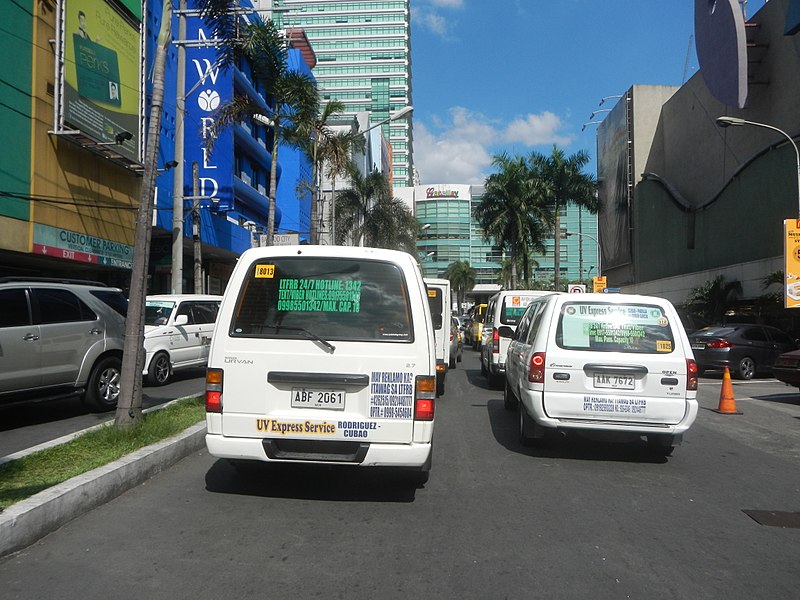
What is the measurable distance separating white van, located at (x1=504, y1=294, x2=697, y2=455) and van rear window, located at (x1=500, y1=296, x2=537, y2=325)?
716cm

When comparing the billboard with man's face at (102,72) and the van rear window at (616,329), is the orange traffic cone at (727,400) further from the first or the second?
the billboard with man's face at (102,72)

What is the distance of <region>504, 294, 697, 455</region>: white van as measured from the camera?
6.73 m

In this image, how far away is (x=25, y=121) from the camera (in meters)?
16.6

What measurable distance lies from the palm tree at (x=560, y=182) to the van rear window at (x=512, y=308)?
85.7ft

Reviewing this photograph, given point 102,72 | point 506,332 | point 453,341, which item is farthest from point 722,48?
point 506,332

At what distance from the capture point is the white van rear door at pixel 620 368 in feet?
22.1

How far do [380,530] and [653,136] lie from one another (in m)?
45.1

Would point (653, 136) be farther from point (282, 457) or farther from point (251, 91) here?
point (282, 457)

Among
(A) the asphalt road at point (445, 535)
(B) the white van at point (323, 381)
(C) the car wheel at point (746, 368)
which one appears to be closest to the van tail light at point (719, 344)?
(C) the car wheel at point (746, 368)

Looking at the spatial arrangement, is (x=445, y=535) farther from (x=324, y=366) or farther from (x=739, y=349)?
(x=739, y=349)

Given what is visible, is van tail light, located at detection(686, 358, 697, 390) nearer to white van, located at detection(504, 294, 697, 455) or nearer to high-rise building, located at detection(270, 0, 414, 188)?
white van, located at detection(504, 294, 697, 455)

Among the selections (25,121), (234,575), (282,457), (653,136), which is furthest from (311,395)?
(653,136)

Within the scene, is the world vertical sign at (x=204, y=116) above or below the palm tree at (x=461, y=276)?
above

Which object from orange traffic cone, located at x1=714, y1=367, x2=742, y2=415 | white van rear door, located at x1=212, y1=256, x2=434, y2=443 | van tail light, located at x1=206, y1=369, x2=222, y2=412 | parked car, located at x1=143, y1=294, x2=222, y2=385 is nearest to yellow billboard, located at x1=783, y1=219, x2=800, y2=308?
orange traffic cone, located at x1=714, y1=367, x2=742, y2=415
